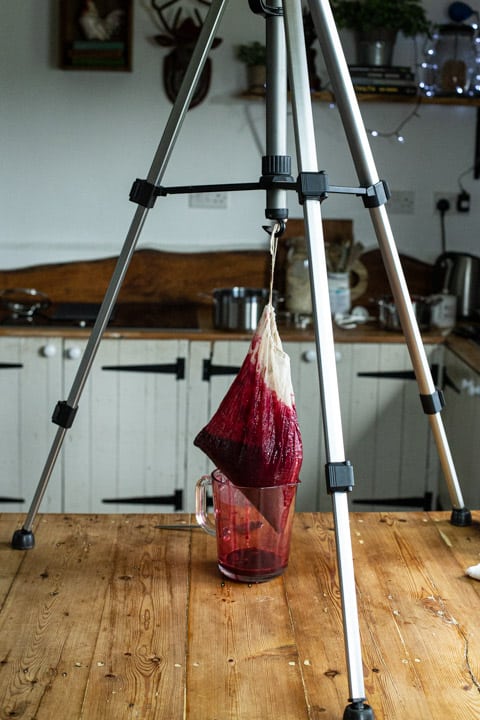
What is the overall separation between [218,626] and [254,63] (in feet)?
9.56

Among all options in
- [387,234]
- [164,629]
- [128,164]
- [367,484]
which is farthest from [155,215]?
[164,629]

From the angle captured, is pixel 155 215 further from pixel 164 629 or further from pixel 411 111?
pixel 164 629

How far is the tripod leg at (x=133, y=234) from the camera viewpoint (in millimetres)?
1444

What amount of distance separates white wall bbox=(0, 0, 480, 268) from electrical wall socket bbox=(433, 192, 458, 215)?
21 millimetres

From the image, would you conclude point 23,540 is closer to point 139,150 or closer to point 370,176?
point 370,176

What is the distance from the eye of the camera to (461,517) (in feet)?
5.49

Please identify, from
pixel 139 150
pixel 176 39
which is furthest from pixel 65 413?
pixel 176 39

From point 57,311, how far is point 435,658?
8.69 ft

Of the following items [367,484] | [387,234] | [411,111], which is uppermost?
[411,111]

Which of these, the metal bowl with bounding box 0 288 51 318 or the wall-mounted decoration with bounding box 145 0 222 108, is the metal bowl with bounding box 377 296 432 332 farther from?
the metal bowl with bounding box 0 288 51 318

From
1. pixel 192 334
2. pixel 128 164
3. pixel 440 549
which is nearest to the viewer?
pixel 440 549

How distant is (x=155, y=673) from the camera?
116 cm

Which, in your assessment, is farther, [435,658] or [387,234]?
[387,234]

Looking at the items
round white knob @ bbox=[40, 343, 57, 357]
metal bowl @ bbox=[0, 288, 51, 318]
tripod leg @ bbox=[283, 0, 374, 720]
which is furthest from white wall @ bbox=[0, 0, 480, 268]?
tripod leg @ bbox=[283, 0, 374, 720]
